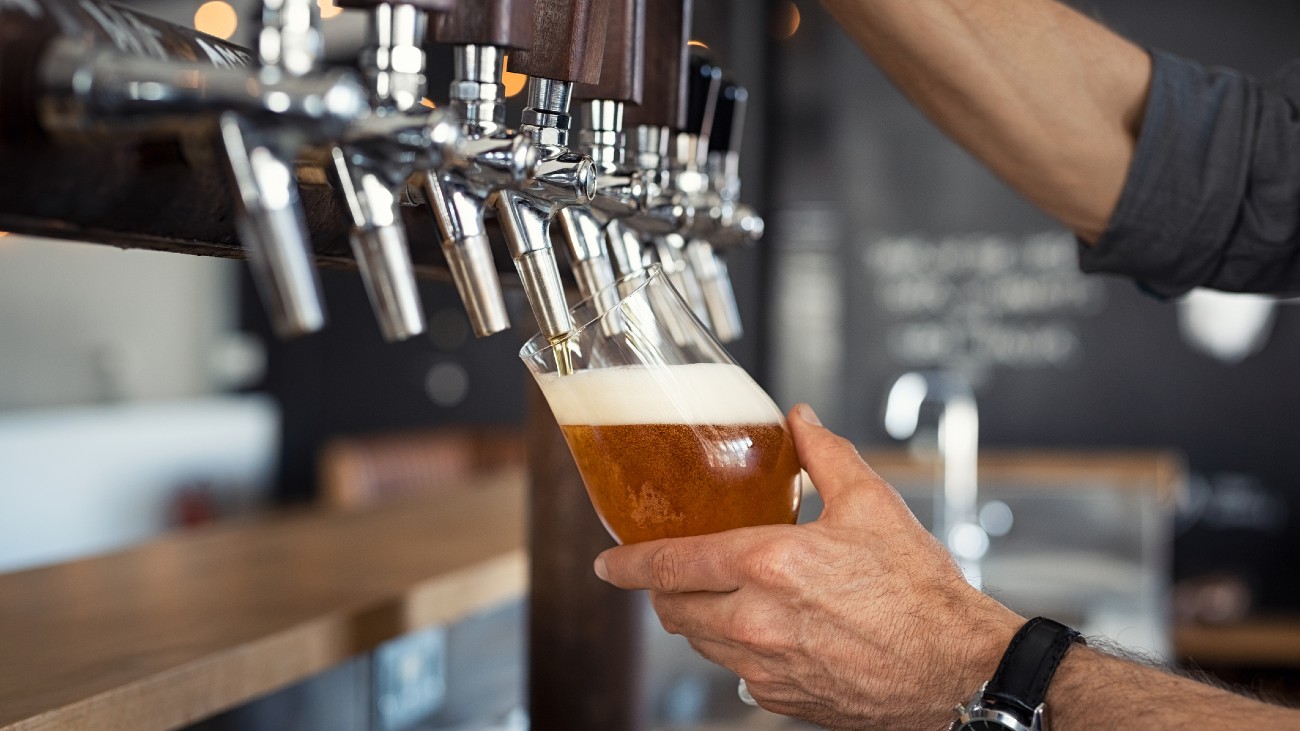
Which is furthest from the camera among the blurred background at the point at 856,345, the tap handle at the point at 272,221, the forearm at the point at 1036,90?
the blurred background at the point at 856,345

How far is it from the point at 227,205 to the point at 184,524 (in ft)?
18.1

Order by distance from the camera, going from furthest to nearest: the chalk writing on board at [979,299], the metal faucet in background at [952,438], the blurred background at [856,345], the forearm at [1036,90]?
the chalk writing on board at [979,299], the blurred background at [856,345], the metal faucet in background at [952,438], the forearm at [1036,90]

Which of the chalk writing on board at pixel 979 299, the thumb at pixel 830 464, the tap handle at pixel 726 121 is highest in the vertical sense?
the tap handle at pixel 726 121

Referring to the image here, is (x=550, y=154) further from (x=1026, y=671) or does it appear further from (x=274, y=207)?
(x=1026, y=671)

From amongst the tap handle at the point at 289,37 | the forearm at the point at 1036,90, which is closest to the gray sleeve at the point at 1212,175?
the forearm at the point at 1036,90

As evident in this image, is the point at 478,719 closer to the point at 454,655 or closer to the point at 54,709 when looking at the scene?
the point at 454,655

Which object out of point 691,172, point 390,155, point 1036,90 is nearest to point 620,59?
point 691,172

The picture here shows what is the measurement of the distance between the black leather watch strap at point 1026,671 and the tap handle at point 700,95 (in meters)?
0.44

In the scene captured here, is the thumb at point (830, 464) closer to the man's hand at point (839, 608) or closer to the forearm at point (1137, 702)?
the man's hand at point (839, 608)

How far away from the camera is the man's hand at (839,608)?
2.46 ft

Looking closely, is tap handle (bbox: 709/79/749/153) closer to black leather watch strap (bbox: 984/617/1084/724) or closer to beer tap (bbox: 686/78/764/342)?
beer tap (bbox: 686/78/764/342)

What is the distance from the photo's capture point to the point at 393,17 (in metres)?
0.55

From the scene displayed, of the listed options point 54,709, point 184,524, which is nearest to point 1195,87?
point 54,709

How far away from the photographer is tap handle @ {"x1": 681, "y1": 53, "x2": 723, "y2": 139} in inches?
37.1
